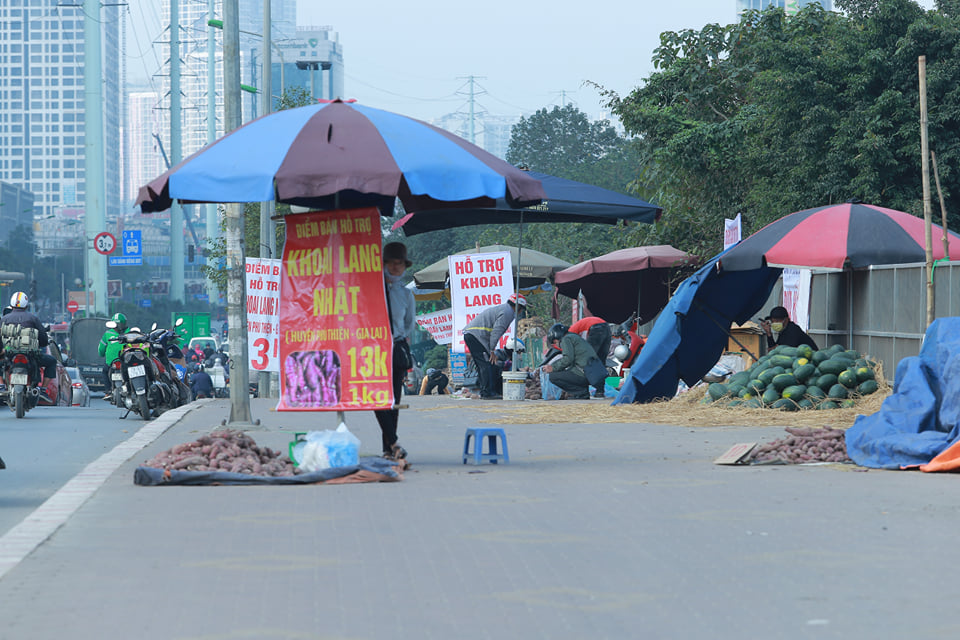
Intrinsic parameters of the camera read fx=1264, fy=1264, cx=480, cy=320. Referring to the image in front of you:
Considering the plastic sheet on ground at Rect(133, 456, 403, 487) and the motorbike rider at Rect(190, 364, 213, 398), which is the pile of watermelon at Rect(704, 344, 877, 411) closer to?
the plastic sheet on ground at Rect(133, 456, 403, 487)

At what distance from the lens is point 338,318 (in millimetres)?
9555

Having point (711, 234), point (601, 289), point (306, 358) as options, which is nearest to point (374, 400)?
point (306, 358)

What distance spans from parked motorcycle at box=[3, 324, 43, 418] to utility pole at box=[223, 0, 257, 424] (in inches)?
233

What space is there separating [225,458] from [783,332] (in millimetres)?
9106

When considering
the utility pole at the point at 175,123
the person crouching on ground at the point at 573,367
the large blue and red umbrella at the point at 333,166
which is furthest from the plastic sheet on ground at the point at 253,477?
the utility pole at the point at 175,123

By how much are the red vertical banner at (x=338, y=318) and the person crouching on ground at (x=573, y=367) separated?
9.32m

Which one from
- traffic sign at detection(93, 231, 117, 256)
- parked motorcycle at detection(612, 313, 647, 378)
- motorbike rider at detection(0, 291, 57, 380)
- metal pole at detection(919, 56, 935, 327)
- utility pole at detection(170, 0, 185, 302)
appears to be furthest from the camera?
utility pole at detection(170, 0, 185, 302)

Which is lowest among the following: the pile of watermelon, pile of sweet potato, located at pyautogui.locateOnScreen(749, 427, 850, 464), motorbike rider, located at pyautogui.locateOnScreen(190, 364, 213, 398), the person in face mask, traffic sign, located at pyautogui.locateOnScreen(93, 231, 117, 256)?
motorbike rider, located at pyautogui.locateOnScreen(190, 364, 213, 398)

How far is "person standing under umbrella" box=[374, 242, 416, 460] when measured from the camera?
31.8 ft

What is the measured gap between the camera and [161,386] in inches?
697

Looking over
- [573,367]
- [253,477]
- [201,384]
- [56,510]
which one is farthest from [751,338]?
[56,510]

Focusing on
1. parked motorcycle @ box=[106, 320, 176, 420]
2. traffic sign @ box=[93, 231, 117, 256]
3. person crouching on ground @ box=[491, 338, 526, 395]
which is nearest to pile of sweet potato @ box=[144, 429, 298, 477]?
parked motorcycle @ box=[106, 320, 176, 420]

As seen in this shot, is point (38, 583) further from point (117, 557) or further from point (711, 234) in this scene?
point (711, 234)

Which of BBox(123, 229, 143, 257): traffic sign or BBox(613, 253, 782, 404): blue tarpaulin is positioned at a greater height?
BBox(123, 229, 143, 257): traffic sign
